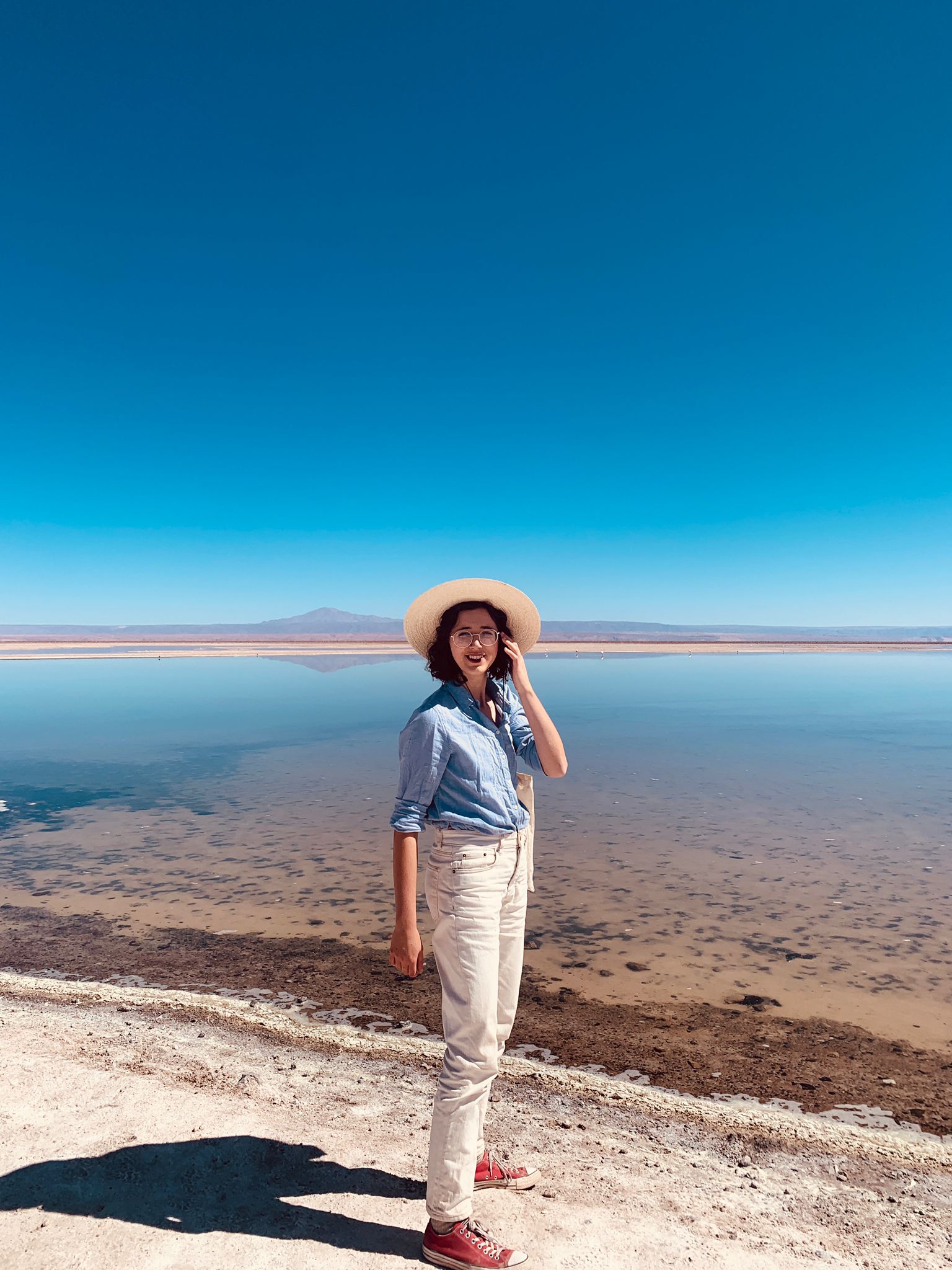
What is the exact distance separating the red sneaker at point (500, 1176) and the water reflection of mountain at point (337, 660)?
33.8m

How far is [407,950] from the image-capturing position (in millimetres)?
2637

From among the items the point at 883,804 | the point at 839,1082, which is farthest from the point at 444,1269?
the point at 883,804

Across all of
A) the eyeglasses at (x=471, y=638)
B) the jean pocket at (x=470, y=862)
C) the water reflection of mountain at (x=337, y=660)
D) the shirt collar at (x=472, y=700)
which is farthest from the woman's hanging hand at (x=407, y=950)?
the water reflection of mountain at (x=337, y=660)

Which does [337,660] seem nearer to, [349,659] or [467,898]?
[349,659]

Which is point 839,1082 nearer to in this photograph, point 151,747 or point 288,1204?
point 288,1204

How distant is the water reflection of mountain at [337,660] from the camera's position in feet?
132

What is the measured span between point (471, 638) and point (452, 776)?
534mm

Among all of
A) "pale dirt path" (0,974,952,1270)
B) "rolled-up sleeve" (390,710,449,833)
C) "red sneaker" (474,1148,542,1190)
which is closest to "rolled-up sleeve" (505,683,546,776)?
"rolled-up sleeve" (390,710,449,833)

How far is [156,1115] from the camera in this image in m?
3.21

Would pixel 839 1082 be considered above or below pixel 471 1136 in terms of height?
below

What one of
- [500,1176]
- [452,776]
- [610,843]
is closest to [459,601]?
[452,776]

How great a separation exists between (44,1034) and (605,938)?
3411 millimetres

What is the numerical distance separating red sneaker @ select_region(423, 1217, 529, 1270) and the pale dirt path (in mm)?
56

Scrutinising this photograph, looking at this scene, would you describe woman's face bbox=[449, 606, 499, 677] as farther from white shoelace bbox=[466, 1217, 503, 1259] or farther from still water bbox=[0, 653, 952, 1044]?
still water bbox=[0, 653, 952, 1044]
